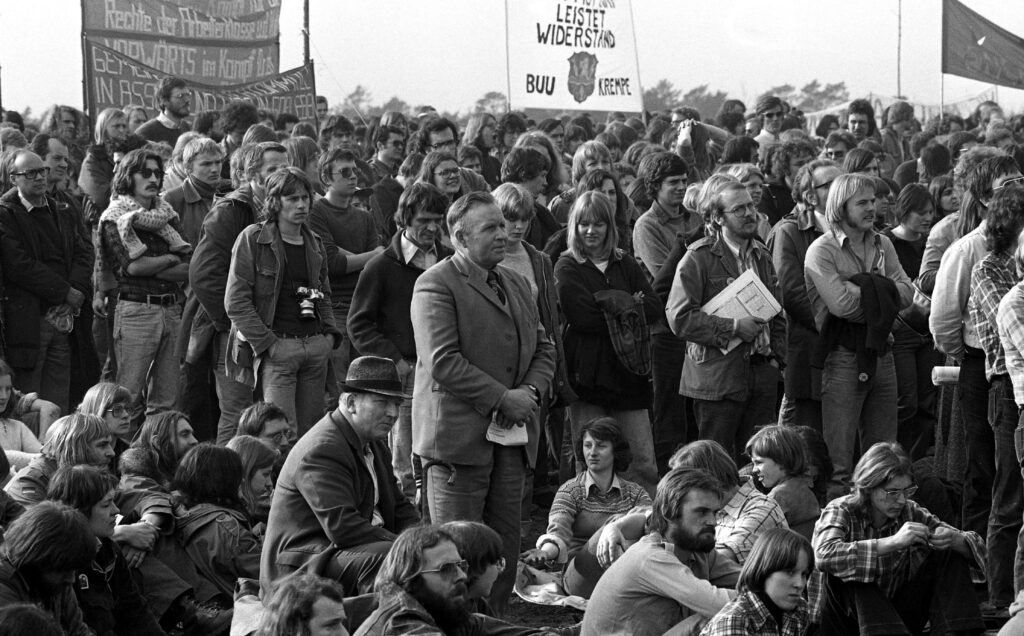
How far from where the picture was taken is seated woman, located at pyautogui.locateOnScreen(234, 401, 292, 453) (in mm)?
7734

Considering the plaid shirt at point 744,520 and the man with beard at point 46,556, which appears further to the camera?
the plaid shirt at point 744,520

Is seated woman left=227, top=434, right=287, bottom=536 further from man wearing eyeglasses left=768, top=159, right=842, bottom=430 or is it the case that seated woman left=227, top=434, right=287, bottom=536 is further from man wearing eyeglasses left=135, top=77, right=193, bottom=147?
man wearing eyeglasses left=135, top=77, right=193, bottom=147

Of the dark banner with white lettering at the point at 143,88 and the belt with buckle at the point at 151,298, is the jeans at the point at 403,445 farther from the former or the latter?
the dark banner with white lettering at the point at 143,88

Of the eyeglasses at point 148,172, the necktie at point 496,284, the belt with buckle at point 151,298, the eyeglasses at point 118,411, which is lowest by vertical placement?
the eyeglasses at point 118,411

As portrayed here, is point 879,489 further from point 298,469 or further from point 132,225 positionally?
point 132,225

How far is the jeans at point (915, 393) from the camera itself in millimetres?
9602

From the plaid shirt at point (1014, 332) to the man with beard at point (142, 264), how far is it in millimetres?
4807

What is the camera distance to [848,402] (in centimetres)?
838

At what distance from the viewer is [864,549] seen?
20.6 feet

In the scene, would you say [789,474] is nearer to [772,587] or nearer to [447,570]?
[772,587]

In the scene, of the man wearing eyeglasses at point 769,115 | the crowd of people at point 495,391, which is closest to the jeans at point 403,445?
the crowd of people at point 495,391

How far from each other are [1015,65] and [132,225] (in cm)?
1436

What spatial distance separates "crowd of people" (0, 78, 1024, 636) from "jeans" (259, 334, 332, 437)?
0.05 feet

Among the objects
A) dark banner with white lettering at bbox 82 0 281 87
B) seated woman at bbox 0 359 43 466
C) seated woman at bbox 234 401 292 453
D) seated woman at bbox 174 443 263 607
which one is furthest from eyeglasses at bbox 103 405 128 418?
dark banner with white lettering at bbox 82 0 281 87
